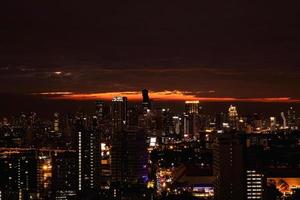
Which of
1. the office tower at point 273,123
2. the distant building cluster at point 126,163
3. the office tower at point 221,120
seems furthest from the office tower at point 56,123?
the office tower at point 273,123

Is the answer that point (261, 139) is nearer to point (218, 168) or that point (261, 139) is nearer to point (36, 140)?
point (36, 140)

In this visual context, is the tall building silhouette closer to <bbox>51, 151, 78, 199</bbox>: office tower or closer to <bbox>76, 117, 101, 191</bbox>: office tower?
<bbox>76, 117, 101, 191</bbox>: office tower

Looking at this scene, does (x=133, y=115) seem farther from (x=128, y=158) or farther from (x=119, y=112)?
(x=128, y=158)

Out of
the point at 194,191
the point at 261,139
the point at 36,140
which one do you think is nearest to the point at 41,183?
the point at 194,191

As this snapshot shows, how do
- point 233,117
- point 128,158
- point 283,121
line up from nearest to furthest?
1. point 128,158
2. point 233,117
3. point 283,121

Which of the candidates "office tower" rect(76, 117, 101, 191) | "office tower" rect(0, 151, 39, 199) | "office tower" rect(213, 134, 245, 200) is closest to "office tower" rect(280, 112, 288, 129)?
"office tower" rect(76, 117, 101, 191)

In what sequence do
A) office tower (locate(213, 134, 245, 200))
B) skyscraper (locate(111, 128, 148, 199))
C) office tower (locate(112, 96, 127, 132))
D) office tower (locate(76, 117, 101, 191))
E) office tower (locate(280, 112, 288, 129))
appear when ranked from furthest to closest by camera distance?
office tower (locate(280, 112, 288, 129)), office tower (locate(112, 96, 127, 132)), skyscraper (locate(111, 128, 148, 199)), office tower (locate(76, 117, 101, 191)), office tower (locate(213, 134, 245, 200))

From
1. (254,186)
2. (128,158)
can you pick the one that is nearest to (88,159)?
(128,158)
